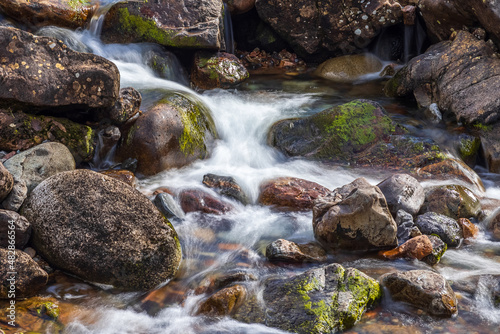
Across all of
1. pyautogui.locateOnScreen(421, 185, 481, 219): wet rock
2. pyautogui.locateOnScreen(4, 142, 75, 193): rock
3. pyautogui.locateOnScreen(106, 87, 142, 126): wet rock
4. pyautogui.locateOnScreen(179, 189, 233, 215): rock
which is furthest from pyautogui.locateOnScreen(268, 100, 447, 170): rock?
pyautogui.locateOnScreen(4, 142, 75, 193): rock

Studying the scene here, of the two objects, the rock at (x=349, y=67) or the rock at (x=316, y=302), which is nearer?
the rock at (x=316, y=302)

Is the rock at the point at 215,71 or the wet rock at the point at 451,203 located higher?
the rock at the point at 215,71

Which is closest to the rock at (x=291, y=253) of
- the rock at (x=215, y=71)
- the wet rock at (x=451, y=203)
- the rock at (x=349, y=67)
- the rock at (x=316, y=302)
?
the rock at (x=316, y=302)

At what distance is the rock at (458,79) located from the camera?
27.9 ft

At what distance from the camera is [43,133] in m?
6.57

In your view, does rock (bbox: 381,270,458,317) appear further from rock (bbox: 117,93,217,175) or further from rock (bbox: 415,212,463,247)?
rock (bbox: 117,93,217,175)

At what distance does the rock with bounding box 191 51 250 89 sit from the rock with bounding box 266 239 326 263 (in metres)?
6.14

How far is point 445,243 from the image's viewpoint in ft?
18.8

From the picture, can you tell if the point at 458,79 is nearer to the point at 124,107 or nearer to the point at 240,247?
the point at 240,247

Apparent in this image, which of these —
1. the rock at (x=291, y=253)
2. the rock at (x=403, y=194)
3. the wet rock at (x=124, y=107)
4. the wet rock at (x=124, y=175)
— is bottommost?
the rock at (x=291, y=253)

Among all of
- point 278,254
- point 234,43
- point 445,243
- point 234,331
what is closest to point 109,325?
point 234,331

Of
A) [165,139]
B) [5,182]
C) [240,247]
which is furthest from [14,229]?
[165,139]

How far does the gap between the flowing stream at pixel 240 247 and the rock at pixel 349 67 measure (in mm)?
1888

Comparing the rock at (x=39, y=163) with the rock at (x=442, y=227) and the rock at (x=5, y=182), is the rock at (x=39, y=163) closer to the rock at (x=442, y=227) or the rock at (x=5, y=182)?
the rock at (x=5, y=182)
